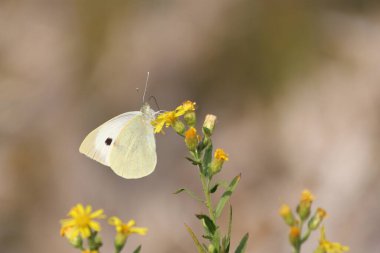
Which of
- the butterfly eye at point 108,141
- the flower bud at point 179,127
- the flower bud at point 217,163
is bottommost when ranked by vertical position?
the butterfly eye at point 108,141

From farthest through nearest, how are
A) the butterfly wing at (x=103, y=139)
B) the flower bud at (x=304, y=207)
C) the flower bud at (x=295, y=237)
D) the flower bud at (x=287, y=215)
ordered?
1. the butterfly wing at (x=103, y=139)
2. the flower bud at (x=304, y=207)
3. the flower bud at (x=287, y=215)
4. the flower bud at (x=295, y=237)

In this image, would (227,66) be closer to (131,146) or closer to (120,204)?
(120,204)

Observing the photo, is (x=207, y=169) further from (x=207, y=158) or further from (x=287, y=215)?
(x=287, y=215)

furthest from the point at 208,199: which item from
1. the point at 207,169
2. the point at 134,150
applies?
the point at 134,150

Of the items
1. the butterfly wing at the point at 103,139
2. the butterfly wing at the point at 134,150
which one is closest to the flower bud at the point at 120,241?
the butterfly wing at the point at 134,150

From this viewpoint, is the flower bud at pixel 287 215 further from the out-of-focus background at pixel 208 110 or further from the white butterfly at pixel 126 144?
the out-of-focus background at pixel 208 110

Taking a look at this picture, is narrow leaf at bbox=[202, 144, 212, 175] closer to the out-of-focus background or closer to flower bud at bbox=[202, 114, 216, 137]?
flower bud at bbox=[202, 114, 216, 137]

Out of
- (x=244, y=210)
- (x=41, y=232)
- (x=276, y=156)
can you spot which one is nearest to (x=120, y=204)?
(x=41, y=232)
